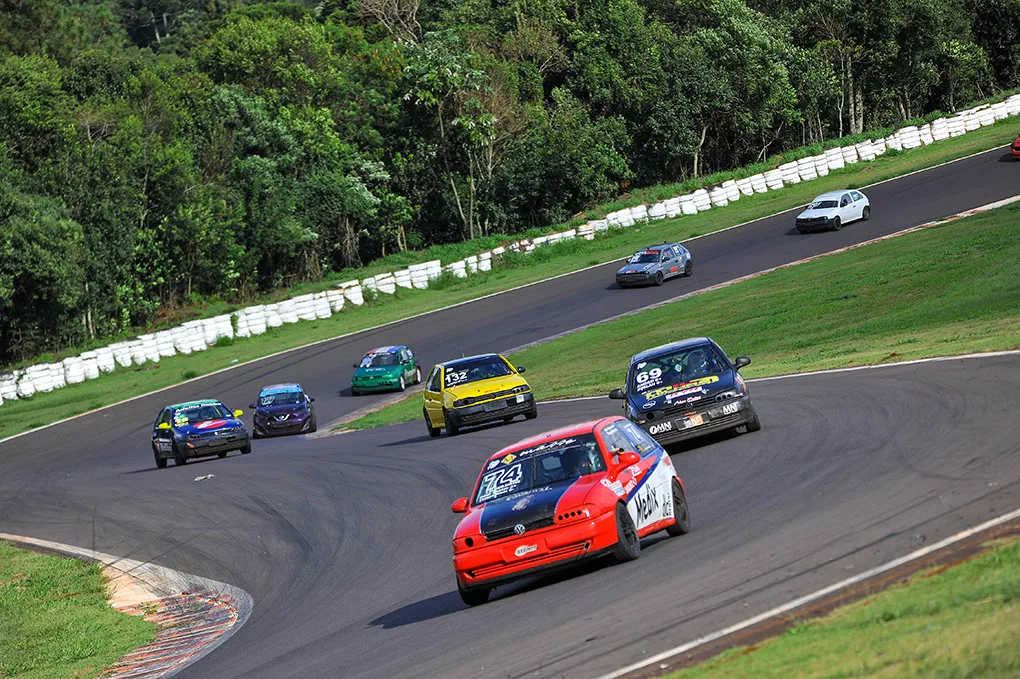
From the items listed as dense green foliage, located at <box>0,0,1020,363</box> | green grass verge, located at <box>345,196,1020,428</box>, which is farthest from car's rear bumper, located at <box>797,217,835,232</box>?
dense green foliage, located at <box>0,0,1020,363</box>

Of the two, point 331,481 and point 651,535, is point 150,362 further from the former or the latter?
point 651,535

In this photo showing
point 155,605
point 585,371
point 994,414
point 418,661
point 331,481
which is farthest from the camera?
point 585,371

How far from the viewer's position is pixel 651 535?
13328 millimetres

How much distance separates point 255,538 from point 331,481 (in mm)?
4017

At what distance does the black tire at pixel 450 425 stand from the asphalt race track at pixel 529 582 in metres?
0.61

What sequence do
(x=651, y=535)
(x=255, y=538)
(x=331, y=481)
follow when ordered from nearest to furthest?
(x=651, y=535) < (x=255, y=538) < (x=331, y=481)

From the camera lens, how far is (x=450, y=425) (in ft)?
89.3

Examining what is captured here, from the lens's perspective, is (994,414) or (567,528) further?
(994,414)

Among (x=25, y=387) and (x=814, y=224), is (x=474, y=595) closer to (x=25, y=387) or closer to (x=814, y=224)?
(x=25, y=387)

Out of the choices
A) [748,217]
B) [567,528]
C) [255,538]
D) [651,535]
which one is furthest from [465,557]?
[748,217]

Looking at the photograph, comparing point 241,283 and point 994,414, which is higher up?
point 241,283

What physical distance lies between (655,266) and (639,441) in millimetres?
38082

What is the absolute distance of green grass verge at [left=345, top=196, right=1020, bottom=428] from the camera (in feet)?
88.0

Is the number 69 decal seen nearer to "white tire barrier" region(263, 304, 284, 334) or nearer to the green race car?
the green race car
